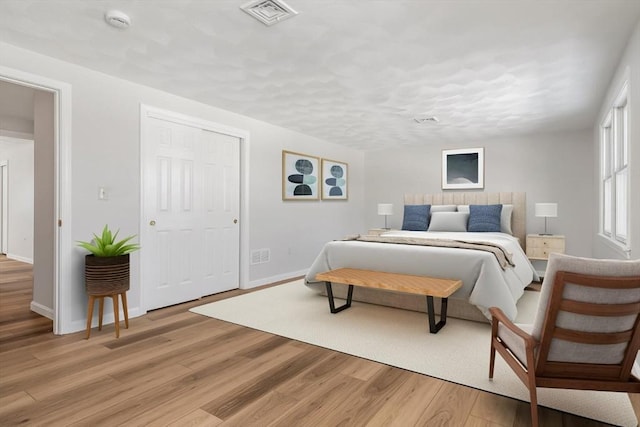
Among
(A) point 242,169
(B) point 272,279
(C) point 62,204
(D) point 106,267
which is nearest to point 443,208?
(B) point 272,279

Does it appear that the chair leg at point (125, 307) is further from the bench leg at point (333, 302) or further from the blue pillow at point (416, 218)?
the blue pillow at point (416, 218)

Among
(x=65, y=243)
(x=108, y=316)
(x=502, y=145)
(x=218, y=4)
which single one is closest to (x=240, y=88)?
(x=218, y=4)

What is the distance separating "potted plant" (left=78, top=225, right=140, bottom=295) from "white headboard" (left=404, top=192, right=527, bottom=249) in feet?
16.6

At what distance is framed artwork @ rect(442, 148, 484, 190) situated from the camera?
20.4ft

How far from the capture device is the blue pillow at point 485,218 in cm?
548

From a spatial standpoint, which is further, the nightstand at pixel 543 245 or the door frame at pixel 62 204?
the nightstand at pixel 543 245

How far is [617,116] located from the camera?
11.3ft

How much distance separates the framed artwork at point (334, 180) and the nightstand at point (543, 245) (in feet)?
10.4

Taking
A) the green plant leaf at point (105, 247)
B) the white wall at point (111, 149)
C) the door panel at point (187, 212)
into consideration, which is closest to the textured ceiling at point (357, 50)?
the white wall at point (111, 149)

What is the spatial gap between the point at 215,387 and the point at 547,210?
16.6 ft

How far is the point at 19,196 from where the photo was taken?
7.41 m

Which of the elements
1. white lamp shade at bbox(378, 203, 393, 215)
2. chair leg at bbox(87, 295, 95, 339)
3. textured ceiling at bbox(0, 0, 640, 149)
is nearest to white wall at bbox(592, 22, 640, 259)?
textured ceiling at bbox(0, 0, 640, 149)

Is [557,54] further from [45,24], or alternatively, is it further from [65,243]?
[65,243]

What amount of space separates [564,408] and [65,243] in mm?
3764
